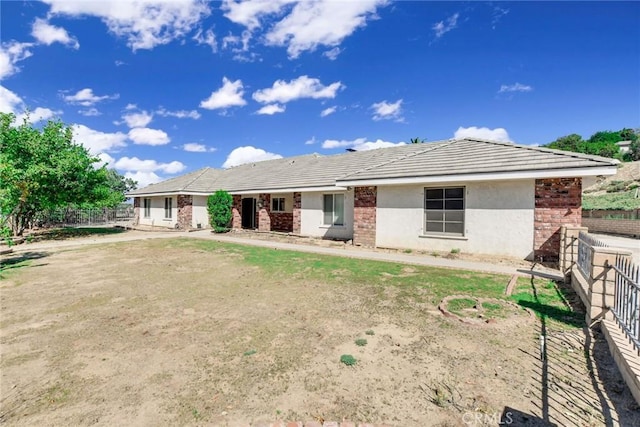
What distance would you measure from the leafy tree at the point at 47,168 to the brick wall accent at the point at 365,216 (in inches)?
619

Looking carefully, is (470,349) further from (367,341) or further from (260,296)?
(260,296)

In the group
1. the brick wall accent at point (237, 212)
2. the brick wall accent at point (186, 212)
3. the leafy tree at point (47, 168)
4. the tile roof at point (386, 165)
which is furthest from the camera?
the brick wall accent at point (186, 212)

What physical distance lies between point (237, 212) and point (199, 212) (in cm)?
407

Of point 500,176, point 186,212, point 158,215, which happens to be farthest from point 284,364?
point 158,215

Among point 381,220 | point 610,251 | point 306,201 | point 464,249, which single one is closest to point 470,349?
point 610,251

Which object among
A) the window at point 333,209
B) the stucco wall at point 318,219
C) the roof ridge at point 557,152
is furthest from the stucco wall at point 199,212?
the roof ridge at point 557,152

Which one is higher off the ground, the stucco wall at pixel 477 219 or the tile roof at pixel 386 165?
the tile roof at pixel 386 165

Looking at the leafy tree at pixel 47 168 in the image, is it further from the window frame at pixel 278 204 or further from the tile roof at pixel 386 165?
the window frame at pixel 278 204

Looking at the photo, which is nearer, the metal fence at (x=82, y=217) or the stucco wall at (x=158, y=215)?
the stucco wall at (x=158, y=215)

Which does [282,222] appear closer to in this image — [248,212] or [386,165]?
[248,212]

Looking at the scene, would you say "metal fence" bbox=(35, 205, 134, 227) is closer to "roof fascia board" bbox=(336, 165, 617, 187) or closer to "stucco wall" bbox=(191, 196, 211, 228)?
"stucco wall" bbox=(191, 196, 211, 228)

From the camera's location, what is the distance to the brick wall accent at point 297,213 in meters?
18.9

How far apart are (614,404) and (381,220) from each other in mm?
10753

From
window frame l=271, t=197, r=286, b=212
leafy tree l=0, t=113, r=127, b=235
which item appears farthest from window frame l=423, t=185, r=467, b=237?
leafy tree l=0, t=113, r=127, b=235
